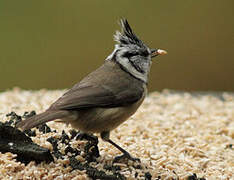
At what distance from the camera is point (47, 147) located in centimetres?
286

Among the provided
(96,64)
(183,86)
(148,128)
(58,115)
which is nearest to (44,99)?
(148,128)

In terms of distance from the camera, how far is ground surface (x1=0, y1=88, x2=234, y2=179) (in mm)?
2701

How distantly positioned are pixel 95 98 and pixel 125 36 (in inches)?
26.0

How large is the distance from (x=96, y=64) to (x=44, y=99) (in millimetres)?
3315

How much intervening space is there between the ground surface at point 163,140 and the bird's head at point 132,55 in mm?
653

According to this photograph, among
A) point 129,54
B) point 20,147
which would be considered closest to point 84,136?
point 20,147

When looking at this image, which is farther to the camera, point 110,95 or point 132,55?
point 132,55

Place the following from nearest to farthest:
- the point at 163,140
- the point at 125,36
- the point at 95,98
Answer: the point at 95,98
the point at 125,36
the point at 163,140

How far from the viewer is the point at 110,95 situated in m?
2.91

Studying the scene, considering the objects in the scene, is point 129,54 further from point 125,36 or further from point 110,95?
point 110,95

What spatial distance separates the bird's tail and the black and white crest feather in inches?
33.5

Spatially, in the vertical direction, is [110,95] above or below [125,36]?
below

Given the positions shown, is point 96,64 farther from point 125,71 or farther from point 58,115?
point 58,115

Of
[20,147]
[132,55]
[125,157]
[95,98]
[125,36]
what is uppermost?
[125,36]
